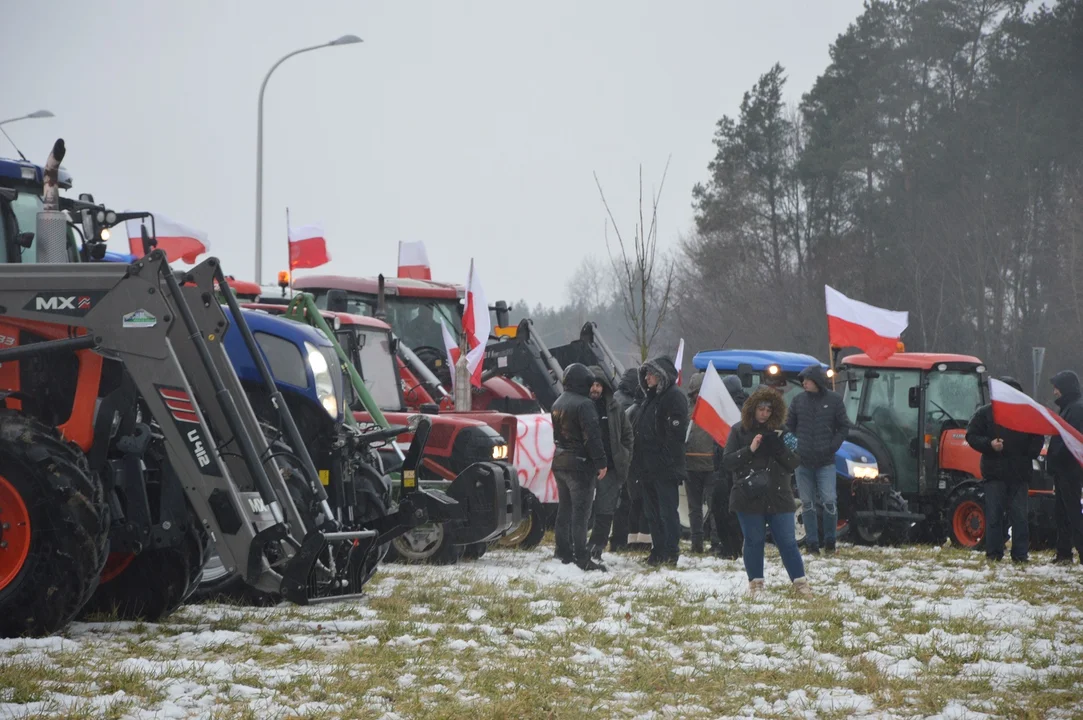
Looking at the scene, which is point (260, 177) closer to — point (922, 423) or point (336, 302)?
point (336, 302)

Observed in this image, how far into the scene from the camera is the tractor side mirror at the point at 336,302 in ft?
58.4

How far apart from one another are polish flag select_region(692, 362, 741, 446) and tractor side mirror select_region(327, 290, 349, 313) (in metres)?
5.94

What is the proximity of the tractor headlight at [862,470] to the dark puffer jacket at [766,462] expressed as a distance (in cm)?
512

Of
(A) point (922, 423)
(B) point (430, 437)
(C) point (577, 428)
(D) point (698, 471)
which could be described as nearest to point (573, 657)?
(C) point (577, 428)

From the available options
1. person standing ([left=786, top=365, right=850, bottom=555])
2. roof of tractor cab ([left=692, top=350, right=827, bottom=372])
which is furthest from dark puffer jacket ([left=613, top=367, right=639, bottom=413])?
roof of tractor cab ([left=692, top=350, right=827, bottom=372])

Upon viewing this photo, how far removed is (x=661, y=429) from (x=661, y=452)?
0.21 m

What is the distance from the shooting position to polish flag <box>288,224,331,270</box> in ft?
70.2

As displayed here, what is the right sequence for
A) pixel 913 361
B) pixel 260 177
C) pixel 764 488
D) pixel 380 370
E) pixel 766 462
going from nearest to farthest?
pixel 764 488
pixel 766 462
pixel 380 370
pixel 913 361
pixel 260 177

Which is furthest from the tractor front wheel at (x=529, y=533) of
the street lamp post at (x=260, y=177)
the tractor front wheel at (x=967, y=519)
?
the street lamp post at (x=260, y=177)

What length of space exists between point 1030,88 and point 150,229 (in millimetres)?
37337

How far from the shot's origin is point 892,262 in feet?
150

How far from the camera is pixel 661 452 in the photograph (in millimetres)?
13250

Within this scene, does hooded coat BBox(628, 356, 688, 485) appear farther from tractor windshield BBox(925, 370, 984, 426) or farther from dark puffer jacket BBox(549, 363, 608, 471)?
tractor windshield BBox(925, 370, 984, 426)

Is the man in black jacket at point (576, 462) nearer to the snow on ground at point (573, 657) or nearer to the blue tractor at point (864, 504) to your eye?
the snow on ground at point (573, 657)
